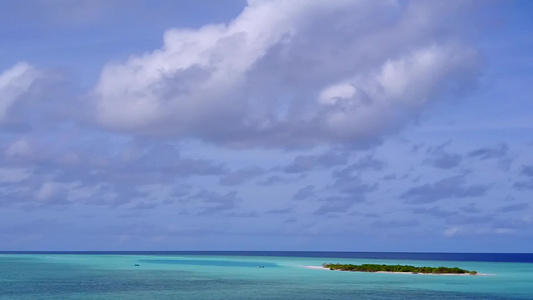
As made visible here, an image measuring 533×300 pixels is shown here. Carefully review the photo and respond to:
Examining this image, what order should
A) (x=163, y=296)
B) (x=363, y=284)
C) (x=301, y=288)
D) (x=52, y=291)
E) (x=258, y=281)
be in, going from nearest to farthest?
1. (x=163, y=296)
2. (x=52, y=291)
3. (x=301, y=288)
4. (x=363, y=284)
5. (x=258, y=281)

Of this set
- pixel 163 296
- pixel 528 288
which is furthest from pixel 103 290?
pixel 528 288

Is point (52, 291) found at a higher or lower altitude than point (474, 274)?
lower

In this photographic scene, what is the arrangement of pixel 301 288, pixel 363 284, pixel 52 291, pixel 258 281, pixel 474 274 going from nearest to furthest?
pixel 52 291 < pixel 301 288 < pixel 363 284 < pixel 258 281 < pixel 474 274

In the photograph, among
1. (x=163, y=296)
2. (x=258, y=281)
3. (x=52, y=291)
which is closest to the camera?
(x=163, y=296)

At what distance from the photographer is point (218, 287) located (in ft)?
239

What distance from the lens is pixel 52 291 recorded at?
65938mm

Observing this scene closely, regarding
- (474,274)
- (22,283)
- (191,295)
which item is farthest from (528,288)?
(22,283)

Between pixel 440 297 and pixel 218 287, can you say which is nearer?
pixel 440 297

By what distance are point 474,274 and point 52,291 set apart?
200 ft

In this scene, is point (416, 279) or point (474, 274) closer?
point (416, 279)

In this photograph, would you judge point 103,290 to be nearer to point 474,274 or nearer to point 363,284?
point 363,284

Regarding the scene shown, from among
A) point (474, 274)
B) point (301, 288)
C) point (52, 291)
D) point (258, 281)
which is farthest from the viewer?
point (474, 274)

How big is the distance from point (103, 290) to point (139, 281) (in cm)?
1447

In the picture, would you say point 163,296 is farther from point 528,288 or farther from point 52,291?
point 528,288
